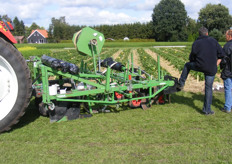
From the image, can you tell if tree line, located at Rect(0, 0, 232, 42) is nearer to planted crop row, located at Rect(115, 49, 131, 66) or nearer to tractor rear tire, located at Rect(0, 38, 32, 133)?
planted crop row, located at Rect(115, 49, 131, 66)

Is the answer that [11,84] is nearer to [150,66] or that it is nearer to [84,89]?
[84,89]

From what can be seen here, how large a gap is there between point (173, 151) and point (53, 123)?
2.39 meters

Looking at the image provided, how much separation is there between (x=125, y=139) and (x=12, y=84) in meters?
2.17

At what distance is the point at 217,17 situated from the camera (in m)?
72.2

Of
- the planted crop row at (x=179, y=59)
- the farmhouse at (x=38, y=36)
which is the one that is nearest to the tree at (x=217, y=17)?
the farmhouse at (x=38, y=36)

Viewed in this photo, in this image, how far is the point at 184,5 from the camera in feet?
254

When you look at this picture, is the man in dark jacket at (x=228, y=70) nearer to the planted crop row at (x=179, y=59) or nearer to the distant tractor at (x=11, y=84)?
the planted crop row at (x=179, y=59)

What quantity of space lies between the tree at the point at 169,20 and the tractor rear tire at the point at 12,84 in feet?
226

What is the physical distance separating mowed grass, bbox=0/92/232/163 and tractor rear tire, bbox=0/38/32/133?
36cm

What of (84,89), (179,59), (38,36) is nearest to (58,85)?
(84,89)

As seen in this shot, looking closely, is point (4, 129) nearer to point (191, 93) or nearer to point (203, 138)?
point (203, 138)

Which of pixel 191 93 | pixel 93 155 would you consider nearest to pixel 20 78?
pixel 93 155

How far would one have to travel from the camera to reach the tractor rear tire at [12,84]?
3887mm

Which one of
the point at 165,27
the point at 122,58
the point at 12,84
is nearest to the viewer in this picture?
the point at 12,84
